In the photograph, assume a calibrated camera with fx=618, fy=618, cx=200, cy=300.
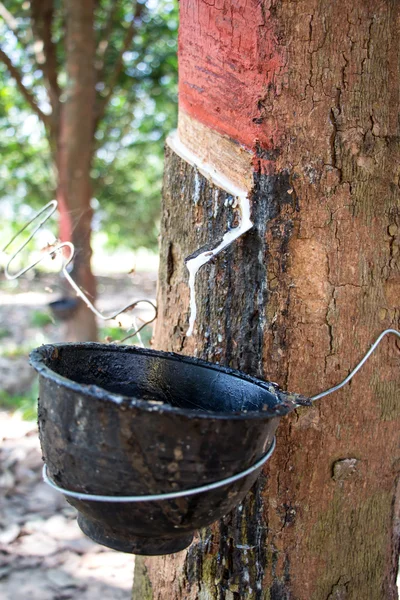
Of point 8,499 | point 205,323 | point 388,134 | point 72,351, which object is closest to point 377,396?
point 205,323

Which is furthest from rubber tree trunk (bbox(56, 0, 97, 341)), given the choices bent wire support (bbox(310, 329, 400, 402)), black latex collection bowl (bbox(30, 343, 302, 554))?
black latex collection bowl (bbox(30, 343, 302, 554))

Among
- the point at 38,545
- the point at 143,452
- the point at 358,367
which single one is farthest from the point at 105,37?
the point at 143,452

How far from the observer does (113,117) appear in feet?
24.3

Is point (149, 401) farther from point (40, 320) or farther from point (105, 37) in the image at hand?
point (40, 320)

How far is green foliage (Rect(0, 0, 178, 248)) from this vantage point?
6.28m

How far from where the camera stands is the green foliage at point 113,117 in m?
6.28

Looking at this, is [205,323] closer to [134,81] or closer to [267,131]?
[267,131]

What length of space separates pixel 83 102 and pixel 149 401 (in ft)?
14.7

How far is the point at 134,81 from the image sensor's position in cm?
664

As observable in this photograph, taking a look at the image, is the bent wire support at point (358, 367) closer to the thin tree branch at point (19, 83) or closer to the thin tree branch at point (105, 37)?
the thin tree branch at point (19, 83)

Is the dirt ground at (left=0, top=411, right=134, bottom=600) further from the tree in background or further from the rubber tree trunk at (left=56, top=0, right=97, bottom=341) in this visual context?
the rubber tree trunk at (left=56, top=0, right=97, bottom=341)

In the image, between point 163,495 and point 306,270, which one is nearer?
point 163,495

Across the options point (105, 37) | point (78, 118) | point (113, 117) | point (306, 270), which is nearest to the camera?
point (306, 270)

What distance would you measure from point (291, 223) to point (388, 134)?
12.8 inches
